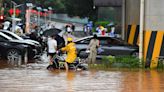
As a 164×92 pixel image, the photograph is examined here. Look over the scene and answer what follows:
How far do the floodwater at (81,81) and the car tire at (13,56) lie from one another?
4000 mm

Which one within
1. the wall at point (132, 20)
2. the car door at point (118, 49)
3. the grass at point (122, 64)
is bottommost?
the grass at point (122, 64)

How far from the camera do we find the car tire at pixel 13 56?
2723 cm

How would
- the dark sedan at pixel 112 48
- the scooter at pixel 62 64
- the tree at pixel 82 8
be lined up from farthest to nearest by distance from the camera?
the tree at pixel 82 8 → the dark sedan at pixel 112 48 → the scooter at pixel 62 64

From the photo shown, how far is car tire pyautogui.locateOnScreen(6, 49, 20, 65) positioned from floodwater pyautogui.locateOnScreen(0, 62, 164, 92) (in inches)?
157

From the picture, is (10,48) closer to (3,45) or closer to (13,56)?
(3,45)

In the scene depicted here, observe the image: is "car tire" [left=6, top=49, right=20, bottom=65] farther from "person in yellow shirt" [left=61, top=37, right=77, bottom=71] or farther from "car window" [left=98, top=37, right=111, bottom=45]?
"person in yellow shirt" [left=61, top=37, right=77, bottom=71]

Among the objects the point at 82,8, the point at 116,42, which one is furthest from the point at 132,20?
the point at 82,8

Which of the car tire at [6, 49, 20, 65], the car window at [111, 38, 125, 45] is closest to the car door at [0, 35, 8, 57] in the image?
the car tire at [6, 49, 20, 65]

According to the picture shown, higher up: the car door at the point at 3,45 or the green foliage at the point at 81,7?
the green foliage at the point at 81,7

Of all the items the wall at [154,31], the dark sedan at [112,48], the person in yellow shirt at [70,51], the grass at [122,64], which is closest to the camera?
the person in yellow shirt at [70,51]

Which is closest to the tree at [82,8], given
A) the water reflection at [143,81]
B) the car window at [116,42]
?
the car window at [116,42]

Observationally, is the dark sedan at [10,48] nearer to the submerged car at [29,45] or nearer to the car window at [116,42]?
the submerged car at [29,45]

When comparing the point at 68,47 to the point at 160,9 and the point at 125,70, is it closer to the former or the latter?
the point at 125,70

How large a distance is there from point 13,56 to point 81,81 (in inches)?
415
